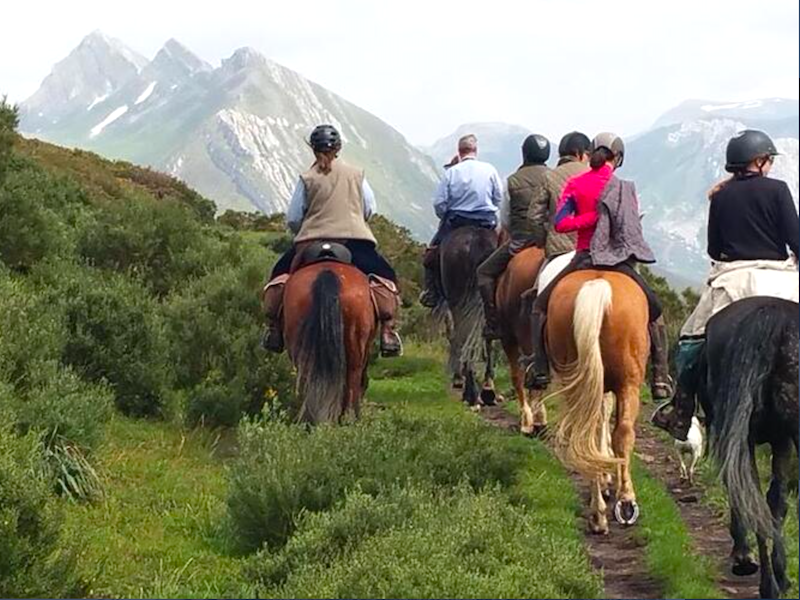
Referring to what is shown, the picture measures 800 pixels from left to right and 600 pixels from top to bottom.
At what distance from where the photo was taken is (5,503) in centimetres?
656

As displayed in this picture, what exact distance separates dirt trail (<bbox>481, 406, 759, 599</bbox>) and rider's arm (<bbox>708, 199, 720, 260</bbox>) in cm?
197

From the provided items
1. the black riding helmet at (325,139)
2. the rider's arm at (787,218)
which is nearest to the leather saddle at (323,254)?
the black riding helmet at (325,139)

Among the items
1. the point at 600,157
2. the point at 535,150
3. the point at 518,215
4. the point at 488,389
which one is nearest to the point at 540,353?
the point at 600,157

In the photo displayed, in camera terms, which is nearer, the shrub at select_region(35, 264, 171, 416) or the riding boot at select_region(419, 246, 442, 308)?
the shrub at select_region(35, 264, 171, 416)

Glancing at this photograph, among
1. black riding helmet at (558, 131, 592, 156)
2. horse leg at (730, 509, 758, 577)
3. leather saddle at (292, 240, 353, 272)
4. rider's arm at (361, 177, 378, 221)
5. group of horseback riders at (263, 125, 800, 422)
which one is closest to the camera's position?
horse leg at (730, 509, 758, 577)

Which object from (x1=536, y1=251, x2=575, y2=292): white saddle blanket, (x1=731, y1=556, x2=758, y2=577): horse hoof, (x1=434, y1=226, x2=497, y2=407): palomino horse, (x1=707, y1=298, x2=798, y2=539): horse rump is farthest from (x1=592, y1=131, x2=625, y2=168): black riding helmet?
(x1=434, y1=226, x2=497, y2=407): palomino horse

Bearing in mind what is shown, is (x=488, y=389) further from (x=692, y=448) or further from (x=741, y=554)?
(x=741, y=554)

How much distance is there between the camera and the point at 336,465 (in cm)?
788

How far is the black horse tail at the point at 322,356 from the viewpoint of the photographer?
360 inches

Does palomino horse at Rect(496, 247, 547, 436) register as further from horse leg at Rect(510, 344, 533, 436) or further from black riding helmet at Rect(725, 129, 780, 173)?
black riding helmet at Rect(725, 129, 780, 173)

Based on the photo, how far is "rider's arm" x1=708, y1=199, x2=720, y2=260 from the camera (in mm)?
7246

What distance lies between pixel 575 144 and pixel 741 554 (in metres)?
4.99

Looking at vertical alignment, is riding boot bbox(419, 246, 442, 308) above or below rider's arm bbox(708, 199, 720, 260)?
below

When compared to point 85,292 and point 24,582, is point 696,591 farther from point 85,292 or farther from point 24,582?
point 85,292
